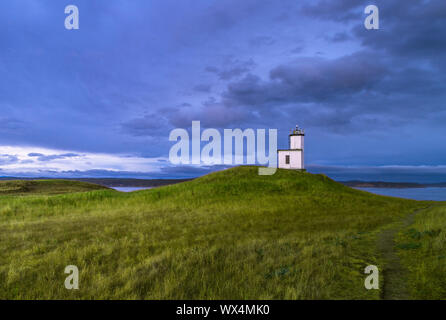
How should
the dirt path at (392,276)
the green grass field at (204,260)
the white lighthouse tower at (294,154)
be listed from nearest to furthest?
the dirt path at (392,276), the green grass field at (204,260), the white lighthouse tower at (294,154)

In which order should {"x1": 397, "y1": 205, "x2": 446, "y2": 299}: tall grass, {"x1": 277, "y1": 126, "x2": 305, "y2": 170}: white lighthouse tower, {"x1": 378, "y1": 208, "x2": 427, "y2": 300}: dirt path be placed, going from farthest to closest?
{"x1": 277, "y1": 126, "x2": 305, "y2": 170}: white lighthouse tower
{"x1": 397, "y1": 205, "x2": 446, "y2": 299}: tall grass
{"x1": 378, "y1": 208, "x2": 427, "y2": 300}: dirt path

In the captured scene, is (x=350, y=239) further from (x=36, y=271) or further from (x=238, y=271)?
(x=36, y=271)

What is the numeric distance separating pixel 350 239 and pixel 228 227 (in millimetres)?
6957

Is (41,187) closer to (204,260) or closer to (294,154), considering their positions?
(294,154)

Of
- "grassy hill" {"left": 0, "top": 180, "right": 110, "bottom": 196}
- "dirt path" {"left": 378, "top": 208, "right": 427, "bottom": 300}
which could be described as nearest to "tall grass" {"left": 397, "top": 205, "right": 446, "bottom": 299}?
"dirt path" {"left": 378, "top": 208, "right": 427, "bottom": 300}

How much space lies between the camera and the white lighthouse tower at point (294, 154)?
160 ft

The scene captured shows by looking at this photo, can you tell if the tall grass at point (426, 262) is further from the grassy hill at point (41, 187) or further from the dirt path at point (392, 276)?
the grassy hill at point (41, 187)

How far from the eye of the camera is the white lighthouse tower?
48.7 metres

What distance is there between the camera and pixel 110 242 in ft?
38.3

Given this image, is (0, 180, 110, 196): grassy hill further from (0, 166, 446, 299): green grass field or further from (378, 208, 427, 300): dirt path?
(378, 208, 427, 300): dirt path

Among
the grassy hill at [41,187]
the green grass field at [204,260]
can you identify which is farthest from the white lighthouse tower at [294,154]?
the grassy hill at [41,187]

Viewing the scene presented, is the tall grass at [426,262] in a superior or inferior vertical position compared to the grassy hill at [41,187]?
superior

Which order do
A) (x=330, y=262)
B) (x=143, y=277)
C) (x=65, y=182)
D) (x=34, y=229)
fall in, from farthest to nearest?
(x=65, y=182) → (x=34, y=229) → (x=330, y=262) → (x=143, y=277)
